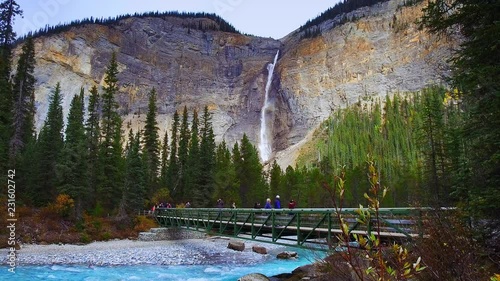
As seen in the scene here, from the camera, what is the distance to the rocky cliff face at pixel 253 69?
106688mm

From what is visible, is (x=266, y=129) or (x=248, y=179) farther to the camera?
(x=266, y=129)

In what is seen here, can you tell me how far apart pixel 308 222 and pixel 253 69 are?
118 metres

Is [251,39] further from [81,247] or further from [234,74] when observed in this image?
[81,247]

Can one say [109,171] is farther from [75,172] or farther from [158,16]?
[158,16]

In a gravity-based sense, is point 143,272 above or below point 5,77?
below

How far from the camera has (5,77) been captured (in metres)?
34.8

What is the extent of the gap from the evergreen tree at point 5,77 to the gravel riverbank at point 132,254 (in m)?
10.2

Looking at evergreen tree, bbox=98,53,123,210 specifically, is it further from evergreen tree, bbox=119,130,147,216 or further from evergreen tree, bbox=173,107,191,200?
evergreen tree, bbox=173,107,191,200

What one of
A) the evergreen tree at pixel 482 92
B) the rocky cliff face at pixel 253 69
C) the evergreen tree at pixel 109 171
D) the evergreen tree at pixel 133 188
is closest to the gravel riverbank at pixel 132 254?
the evergreen tree at pixel 133 188

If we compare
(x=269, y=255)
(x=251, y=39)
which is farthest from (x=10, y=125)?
(x=251, y=39)

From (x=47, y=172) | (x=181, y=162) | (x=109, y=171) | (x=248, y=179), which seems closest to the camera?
(x=47, y=172)

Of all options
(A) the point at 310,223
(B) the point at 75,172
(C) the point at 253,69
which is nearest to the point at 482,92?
(A) the point at 310,223

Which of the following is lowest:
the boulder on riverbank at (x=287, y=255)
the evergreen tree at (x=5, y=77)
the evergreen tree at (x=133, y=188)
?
the boulder on riverbank at (x=287, y=255)

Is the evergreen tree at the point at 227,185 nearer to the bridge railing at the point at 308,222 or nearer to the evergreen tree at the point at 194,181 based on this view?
the evergreen tree at the point at 194,181
